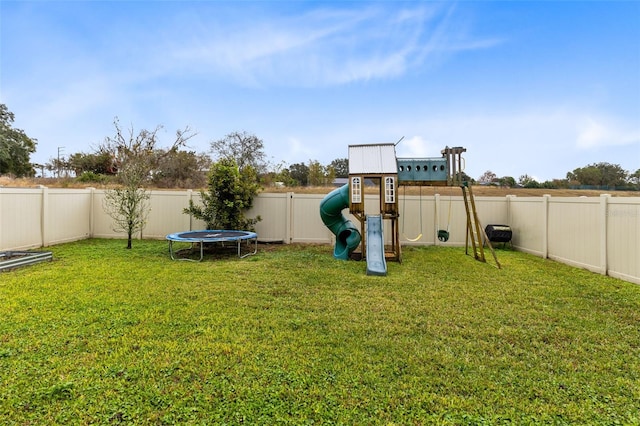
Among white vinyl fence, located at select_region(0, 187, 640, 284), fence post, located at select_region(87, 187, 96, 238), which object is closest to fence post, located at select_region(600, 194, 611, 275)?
white vinyl fence, located at select_region(0, 187, 640, 284)

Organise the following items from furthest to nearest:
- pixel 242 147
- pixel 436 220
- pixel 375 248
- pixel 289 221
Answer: pixel 242 147 → pixel 289 221 → pixel 436 220 → pixel 375 248

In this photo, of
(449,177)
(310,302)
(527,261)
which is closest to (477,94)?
(449,177)

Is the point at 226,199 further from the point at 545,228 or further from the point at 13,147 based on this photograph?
the point at 13,147

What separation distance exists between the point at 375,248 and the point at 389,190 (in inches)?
59.4

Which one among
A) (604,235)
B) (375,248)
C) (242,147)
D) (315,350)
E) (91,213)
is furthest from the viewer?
(242,147)

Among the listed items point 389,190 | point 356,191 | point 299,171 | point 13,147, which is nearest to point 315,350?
point 356,191

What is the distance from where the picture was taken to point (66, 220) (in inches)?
339

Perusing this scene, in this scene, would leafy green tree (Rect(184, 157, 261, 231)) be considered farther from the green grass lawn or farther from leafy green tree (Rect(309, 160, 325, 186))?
leafy green tree (Rect(309, 160, 325, 186))

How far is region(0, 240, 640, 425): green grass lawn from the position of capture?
1.92m

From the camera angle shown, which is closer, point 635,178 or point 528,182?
point 528,182

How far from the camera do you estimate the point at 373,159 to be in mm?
7461

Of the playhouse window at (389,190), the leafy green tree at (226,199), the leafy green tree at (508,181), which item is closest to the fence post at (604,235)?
the playhouse window at (389,190)

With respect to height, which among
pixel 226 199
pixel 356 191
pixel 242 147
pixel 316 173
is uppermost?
pixel 242 147

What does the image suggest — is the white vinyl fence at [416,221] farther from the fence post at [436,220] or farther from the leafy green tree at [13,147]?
the leafy green tree at [13,147]
